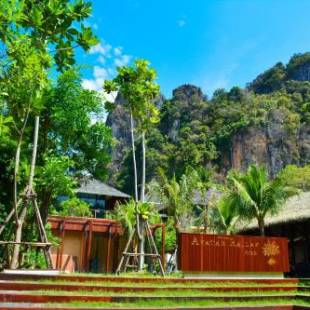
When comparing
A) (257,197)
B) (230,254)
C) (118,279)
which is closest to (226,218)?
(257,197)

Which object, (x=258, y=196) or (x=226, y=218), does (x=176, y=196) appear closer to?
(x=226, y=218)

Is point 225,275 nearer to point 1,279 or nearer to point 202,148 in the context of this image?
point 1,279

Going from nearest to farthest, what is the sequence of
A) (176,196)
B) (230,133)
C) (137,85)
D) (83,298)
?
(83,298), (137,85), (176,196), (230,133)

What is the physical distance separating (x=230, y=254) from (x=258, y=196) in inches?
270

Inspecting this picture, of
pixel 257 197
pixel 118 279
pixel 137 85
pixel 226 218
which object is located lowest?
pixel 118 279

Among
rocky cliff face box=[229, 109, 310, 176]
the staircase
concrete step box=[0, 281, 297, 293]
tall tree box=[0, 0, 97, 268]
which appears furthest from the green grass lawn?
rocky cliff face box=[229, 109, 310, 176]

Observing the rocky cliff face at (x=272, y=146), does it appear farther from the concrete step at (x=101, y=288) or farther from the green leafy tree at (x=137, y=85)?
the concrete step at (x=101, y=288)

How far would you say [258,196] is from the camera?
55.3 ft

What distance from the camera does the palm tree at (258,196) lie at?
16.5 metres

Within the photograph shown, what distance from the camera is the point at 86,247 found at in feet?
62.6

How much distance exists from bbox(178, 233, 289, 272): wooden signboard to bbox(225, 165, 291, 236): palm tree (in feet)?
16.9

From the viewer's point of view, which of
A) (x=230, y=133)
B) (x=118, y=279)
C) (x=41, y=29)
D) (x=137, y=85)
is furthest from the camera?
(x=230, y=133)

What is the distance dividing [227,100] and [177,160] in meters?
16.9

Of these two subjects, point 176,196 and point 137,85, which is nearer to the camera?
point 137,85
